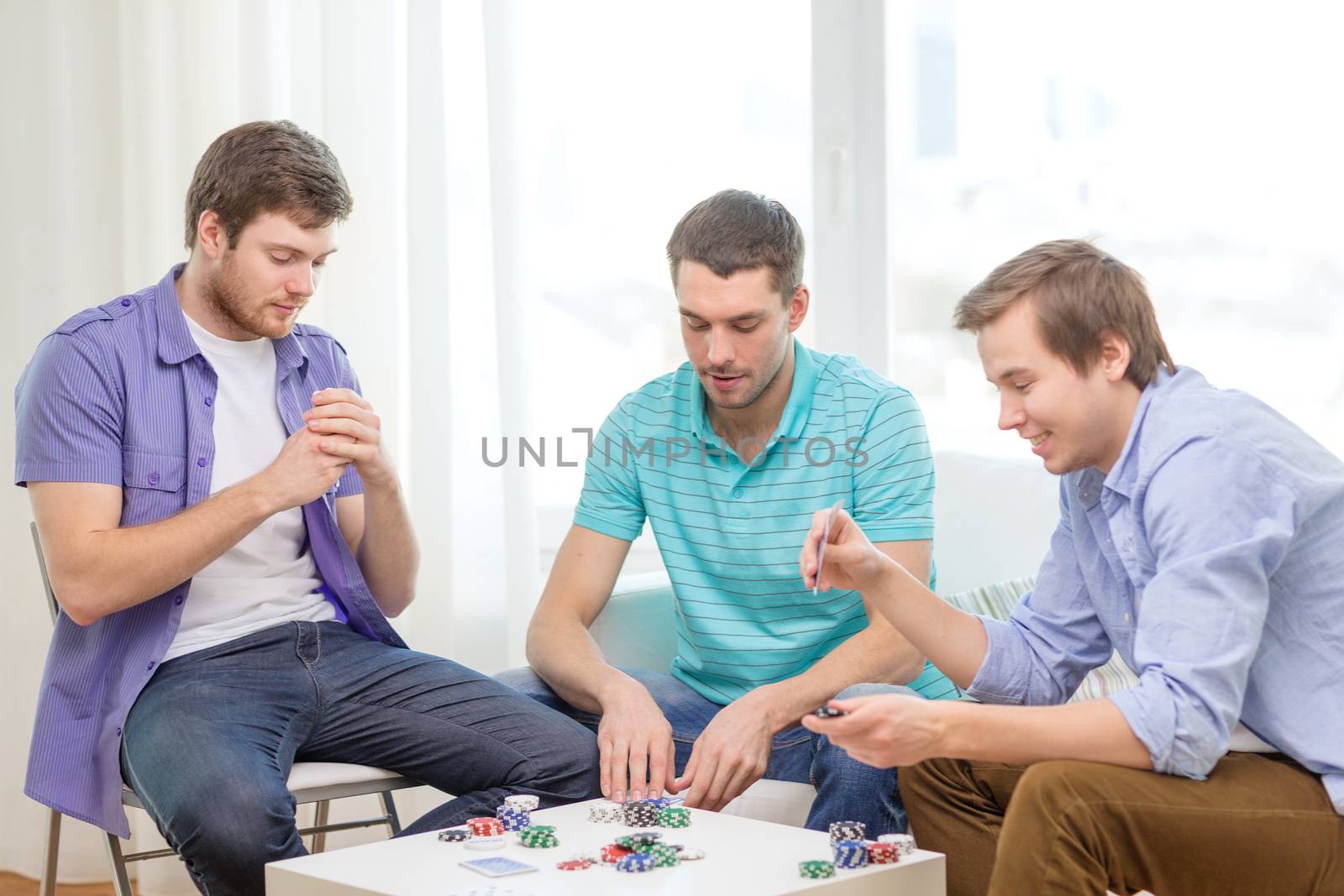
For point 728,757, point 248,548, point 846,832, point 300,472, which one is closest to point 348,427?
point 300,472

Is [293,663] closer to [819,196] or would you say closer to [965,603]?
[965,603]

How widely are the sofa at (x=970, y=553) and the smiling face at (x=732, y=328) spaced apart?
0.47 metres

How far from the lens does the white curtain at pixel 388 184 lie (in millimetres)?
2947

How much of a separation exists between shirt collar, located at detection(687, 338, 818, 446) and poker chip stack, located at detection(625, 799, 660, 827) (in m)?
0.72

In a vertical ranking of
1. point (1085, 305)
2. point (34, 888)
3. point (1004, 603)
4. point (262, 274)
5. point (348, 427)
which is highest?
point (262, 274)

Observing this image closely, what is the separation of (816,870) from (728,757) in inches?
18.0

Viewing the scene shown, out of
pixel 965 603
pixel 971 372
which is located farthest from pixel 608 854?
pixel 971 372

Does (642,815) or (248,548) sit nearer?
(642,815)

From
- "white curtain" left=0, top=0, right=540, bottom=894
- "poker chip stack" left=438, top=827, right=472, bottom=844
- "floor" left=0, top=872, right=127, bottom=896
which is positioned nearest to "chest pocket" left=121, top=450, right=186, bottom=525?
"poker chip stack" left=438, top=827, right=472, bottom=844

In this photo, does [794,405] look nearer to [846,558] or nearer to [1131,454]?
[846,558]

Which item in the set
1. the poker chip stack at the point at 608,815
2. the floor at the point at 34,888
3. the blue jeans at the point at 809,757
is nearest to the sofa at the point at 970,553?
the blue jeans at the point at 809,757

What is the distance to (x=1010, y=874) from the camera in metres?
1.38

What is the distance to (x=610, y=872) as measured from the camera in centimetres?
144

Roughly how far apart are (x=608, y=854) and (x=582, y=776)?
551 millimetres
